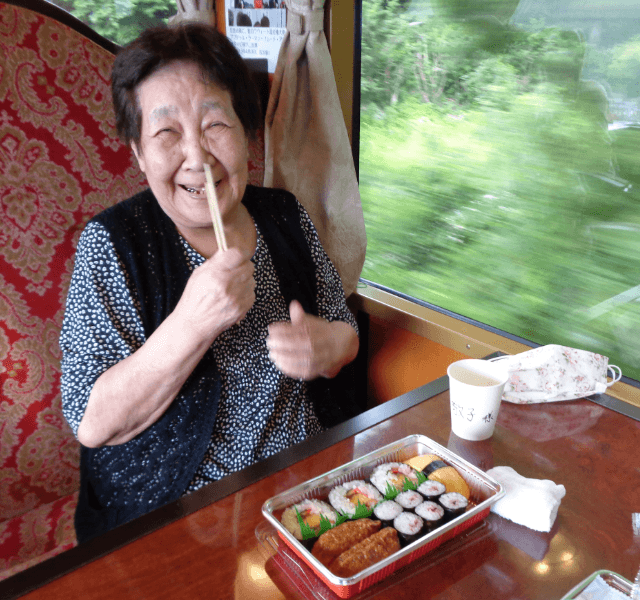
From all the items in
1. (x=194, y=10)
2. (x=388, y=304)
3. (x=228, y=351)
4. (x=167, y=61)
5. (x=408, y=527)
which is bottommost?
(x=388, y=304)

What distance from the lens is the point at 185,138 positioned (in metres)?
1.31

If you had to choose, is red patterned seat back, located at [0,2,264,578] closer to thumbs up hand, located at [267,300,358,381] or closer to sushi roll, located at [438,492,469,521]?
thumbs up hand, located at [267,300,358,381]

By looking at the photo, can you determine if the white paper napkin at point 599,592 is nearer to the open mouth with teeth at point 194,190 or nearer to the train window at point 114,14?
the open mouth with teeth at point 194,190

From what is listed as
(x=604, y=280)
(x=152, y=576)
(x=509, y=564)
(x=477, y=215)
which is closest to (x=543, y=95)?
(x=477, y=215)

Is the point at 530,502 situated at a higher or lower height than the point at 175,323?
lower

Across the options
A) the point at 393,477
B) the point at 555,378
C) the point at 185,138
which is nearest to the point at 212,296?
the point at 185,138

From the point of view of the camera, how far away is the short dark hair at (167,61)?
1.29 meters

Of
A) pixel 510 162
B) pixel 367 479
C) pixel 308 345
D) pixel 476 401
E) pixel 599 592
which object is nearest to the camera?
pixel 599 592

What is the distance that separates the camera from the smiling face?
4.23ft

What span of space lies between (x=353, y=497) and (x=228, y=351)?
2.07 ft

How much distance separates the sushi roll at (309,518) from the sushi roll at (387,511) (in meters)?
0.07

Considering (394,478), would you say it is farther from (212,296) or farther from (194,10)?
(194,10)

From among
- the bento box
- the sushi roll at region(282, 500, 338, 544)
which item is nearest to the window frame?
the bento box

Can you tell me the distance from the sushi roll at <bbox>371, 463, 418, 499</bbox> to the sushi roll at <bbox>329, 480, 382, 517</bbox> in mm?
18
